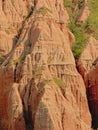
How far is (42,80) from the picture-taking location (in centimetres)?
5494

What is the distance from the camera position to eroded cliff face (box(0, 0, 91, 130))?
52781mm

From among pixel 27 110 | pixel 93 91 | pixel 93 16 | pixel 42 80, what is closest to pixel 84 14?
pixel 93 16

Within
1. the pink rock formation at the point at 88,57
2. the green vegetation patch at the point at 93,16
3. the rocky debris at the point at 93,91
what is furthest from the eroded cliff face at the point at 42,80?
the green vegetation patch at the point at 93,16

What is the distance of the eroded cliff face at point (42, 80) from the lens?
52781 millimetres

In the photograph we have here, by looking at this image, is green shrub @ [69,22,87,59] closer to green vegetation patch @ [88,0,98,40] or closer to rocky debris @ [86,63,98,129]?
green vegetation patch @ [88,0,98,40]

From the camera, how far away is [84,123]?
180 feet

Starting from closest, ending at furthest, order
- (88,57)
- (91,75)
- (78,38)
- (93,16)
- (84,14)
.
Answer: (91,75) → (88,57) → (78,38) → (84,14) → (93,16)

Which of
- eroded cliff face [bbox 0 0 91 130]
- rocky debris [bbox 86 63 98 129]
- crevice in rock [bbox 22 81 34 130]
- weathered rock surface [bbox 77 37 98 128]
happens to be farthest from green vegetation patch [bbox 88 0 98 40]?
crevice in rock [bbox 22 81 34 130]

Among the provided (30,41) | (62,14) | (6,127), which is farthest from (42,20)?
(6,127)

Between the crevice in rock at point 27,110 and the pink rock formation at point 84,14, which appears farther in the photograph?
the pink rock formation at point 84,14

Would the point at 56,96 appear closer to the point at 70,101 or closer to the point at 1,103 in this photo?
the point at 70,101

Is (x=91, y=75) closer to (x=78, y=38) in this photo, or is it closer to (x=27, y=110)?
(x=78, y=38)

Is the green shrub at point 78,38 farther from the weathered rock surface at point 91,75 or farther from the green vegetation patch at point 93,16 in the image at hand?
the green vegetation patch at point 93,16

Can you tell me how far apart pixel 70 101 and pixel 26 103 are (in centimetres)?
368
